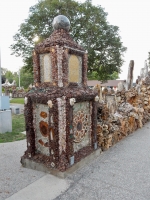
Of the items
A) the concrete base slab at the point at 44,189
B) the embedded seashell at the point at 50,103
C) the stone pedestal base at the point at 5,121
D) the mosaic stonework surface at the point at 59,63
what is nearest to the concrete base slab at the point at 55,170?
the concrete base slab at the point at 44,189

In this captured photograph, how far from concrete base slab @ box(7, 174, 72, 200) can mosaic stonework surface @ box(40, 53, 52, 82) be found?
7.30 feet

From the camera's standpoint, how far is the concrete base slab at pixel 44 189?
10.8 feet

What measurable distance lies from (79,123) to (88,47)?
48.7ft

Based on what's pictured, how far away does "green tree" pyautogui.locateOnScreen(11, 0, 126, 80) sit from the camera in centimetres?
1669

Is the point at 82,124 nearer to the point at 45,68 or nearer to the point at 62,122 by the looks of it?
the point at 62,122

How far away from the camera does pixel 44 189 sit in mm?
3527

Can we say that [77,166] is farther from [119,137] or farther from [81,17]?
[81,17]

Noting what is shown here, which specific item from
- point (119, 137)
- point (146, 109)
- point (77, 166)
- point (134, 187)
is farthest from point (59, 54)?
point (146, 109)

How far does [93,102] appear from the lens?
485 centimetres

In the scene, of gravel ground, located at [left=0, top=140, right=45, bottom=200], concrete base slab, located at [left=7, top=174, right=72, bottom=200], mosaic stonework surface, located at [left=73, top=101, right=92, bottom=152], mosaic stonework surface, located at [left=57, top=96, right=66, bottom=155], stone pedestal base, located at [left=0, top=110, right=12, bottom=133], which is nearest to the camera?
concrete base slab, located at [left=7, top=174, right=72, bottom=200]

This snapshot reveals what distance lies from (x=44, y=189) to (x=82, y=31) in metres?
16.9

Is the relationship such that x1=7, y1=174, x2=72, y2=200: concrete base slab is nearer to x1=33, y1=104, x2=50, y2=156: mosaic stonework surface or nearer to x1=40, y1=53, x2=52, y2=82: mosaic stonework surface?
x1=33, y1=104, x2=50, y2=156: mosaic stonework surface

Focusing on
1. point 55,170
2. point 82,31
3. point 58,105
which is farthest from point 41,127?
point 82,31

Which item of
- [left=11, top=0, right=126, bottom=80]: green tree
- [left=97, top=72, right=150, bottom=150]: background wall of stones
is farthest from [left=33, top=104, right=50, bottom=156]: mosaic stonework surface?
[left=11, top=0, right=126, bottom=80]: green tree
